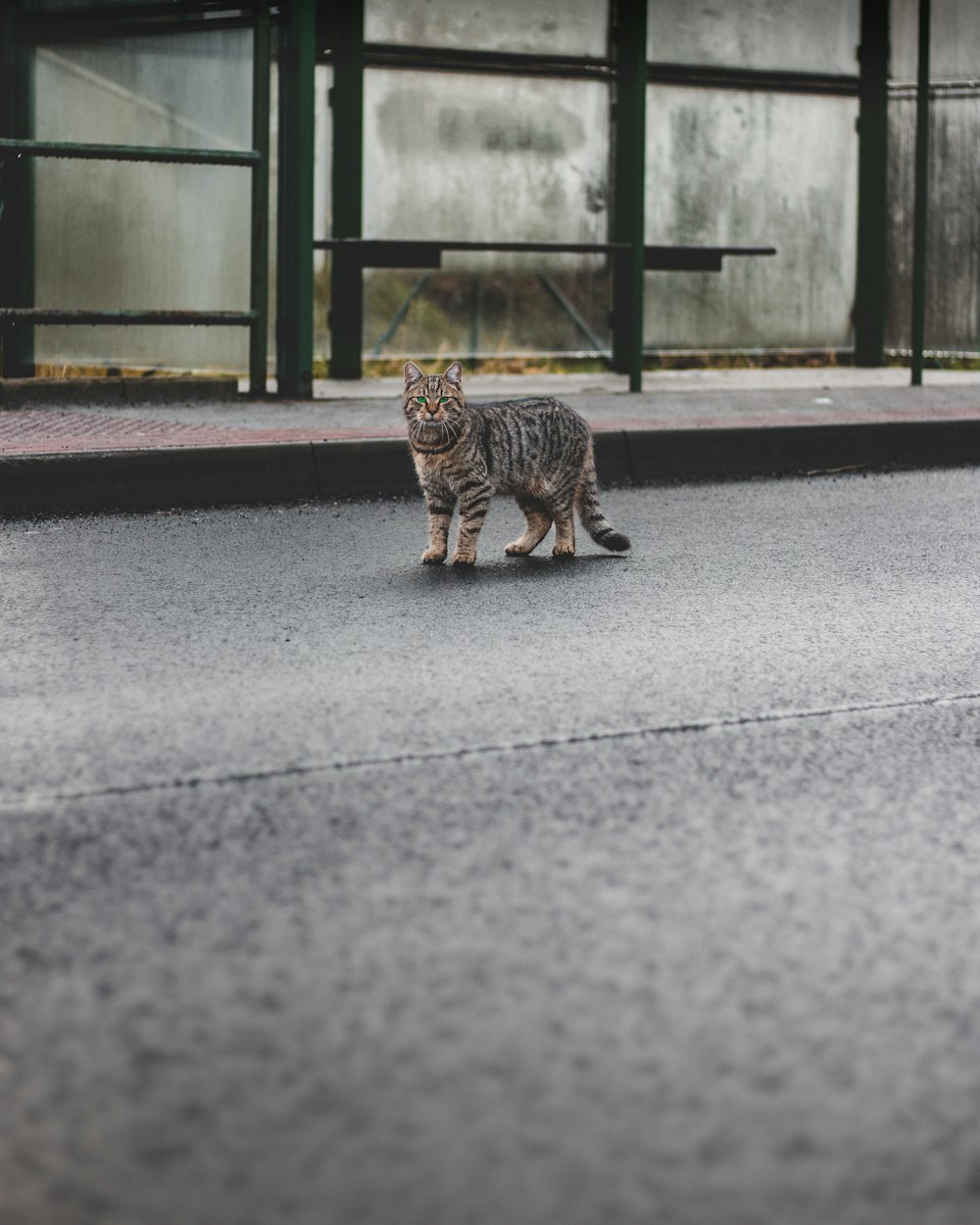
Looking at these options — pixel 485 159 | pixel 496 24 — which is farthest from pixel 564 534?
pixel 496 24

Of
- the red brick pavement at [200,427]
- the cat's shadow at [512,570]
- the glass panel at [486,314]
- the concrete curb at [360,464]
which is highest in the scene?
the glass panel at [486,314]

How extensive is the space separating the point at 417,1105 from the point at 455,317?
511 inches

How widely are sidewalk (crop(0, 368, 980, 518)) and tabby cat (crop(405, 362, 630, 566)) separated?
181 cm

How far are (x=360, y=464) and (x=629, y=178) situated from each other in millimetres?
5236

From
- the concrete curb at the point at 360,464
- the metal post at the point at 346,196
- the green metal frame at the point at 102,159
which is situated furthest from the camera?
the metal post at the point at 346,196

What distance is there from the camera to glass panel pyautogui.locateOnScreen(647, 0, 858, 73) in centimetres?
1598

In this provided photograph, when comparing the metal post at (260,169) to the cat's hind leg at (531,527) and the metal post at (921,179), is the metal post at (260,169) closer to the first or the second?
the metal post at (921,179)

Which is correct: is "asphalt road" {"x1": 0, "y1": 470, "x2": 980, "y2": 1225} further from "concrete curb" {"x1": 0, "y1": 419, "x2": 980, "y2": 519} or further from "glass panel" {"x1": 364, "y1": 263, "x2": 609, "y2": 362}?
"glass panel" {"x1": 364, "y1": 263, "x2": 609, "y2": 362}

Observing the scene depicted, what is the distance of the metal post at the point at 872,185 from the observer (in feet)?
54.4

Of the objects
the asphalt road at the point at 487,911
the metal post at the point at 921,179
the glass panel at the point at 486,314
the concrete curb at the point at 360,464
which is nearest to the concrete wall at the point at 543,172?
the glass panel at the point at 486,314

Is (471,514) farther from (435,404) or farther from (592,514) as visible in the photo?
(592,514)

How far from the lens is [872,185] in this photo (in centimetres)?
1675

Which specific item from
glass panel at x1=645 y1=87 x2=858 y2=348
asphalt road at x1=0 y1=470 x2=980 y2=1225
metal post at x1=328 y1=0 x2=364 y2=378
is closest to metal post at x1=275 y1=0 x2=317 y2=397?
metal post at x1=328 y1=0 x2=364 y2=378

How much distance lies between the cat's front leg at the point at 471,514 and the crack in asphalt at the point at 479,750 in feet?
7.99
